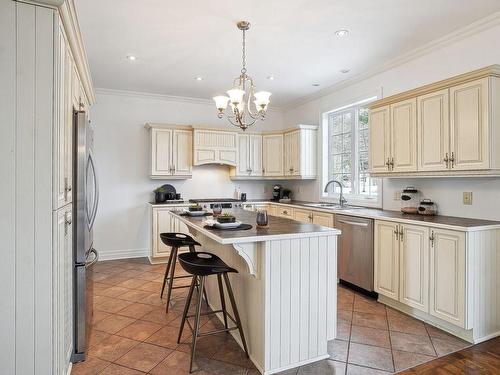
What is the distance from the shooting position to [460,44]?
3162 millimetres

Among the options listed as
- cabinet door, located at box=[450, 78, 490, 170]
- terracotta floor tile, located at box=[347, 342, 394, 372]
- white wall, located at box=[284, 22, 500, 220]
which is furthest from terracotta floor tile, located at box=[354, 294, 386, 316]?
cabinet door, located at box=[450, 78, 490, 170]

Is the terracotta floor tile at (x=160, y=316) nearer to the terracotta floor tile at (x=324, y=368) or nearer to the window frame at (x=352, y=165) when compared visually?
the terracotta floor tile at (x=324, y=368)

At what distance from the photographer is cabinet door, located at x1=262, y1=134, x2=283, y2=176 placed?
5.81m

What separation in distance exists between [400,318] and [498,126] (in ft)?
6.23

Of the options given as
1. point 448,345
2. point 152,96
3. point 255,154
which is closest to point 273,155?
point 255,154

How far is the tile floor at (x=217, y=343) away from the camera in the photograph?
2.21 meters

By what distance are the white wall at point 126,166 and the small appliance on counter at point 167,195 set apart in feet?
0.41

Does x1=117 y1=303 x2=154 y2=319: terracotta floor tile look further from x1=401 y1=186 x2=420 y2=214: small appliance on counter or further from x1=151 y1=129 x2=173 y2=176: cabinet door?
x1=401 y1=186 x2=420 y2=214: small appliance on counter

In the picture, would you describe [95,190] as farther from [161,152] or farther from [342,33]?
[342,33]

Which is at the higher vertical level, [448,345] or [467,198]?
[467,198]

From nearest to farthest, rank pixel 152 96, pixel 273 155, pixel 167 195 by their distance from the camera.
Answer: pixel 167 195
pixel 152 96
pixel 273 155

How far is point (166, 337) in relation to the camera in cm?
264

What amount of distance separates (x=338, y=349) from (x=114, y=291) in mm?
2617

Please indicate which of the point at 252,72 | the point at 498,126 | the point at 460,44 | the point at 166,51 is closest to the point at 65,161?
the point at 166,51
